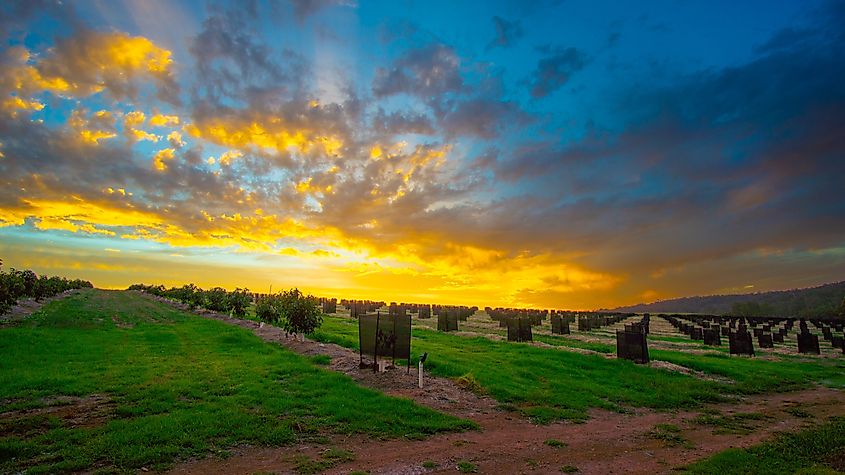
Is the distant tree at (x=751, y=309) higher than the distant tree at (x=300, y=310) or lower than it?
lower

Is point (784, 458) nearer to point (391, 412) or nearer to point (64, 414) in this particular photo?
point (391, 412)

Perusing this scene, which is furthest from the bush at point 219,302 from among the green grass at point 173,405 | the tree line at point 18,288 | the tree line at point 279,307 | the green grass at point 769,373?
the green grass at point 769,373

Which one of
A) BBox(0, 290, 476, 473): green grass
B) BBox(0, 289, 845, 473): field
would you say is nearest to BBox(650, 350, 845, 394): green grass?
BBox(0, 289, 845, 473): field

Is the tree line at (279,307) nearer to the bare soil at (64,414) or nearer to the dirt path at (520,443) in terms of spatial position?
the dirt path at (520,443)

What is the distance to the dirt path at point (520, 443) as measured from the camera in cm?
1082

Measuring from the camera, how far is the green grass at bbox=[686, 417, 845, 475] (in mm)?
10844

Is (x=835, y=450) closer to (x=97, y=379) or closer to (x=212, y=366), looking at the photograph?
Answer: (x=212, y=366)

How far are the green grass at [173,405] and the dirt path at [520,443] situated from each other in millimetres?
908

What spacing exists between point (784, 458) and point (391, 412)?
37.2ft

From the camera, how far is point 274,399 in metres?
15.6

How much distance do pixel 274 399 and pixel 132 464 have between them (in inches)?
226

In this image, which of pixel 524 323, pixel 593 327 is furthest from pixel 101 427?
pixel 593 327

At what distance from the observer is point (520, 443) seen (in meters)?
13.0

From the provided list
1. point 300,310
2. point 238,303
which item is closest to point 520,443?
point 300,310
